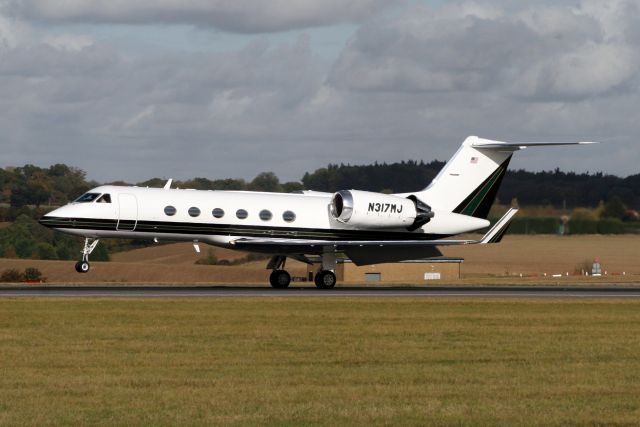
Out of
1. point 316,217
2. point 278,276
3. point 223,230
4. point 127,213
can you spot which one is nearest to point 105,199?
point 127,213

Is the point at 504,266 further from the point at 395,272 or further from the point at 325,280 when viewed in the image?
Result: the point at 325,280

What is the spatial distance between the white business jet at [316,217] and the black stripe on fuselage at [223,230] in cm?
3

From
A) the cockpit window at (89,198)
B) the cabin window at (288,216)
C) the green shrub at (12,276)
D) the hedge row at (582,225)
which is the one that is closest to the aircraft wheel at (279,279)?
the cabin window at (288,216)

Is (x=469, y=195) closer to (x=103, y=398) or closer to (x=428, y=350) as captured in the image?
(x=428, y=350)

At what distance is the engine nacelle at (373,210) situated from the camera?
1494 inches

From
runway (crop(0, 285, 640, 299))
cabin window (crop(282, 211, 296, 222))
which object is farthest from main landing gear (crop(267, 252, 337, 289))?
cabin window (crop(282, 211, 296, 222))

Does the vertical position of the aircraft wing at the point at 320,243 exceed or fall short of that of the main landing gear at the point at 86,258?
it exceeds it

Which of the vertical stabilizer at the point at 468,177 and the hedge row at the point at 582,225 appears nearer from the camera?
the vertical stabilizer at the point at 468,177

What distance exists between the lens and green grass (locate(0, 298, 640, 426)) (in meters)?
13.2

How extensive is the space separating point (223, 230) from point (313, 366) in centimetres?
1993

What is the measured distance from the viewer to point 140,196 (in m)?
36.1

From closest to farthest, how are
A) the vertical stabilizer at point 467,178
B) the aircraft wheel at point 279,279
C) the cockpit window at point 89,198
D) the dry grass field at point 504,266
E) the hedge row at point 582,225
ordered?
1. the cockpit window at point 89,198
2. the aircraft wheel at point 279,279
3. the vertical stabilizer at point 467,178
4. the hedge row at point 582,225
5. the dry grass field at point 504,266

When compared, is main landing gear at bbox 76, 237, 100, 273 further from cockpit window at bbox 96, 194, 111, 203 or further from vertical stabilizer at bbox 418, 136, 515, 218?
vertical stabilizer at bbox 418, 136, 515, 218

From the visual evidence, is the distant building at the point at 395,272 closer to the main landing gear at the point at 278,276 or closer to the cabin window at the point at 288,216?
the main landing gear at the point at 278,276
